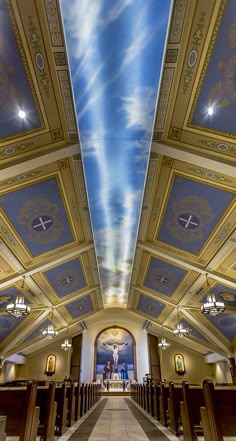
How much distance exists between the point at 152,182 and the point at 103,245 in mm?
4225

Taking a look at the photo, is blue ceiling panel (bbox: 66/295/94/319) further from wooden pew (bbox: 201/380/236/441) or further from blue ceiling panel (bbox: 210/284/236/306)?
wooden pew (bbox: 201/380/236/441)

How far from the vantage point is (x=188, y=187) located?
6.20 meters

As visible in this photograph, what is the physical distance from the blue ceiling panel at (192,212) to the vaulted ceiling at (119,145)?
3 cm

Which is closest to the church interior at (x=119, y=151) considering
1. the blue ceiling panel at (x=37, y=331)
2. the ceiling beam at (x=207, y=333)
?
the ceiling beam at (x=207, y=333)

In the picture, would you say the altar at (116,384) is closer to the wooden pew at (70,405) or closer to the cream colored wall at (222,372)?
the cream colored wall at (222,372)

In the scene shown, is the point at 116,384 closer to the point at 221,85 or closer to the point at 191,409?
the point at 191,409

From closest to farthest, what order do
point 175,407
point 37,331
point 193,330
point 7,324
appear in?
point 175,407 < point 7,324 < point 193,330 < point 37,331

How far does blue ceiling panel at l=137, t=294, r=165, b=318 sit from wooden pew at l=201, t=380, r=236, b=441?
9.66 metres

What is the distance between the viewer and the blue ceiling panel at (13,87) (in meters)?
3.51

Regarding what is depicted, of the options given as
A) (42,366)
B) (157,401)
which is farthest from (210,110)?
(42,366)

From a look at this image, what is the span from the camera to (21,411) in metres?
3.74

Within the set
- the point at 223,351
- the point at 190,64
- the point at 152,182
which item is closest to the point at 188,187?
the point at 152,182

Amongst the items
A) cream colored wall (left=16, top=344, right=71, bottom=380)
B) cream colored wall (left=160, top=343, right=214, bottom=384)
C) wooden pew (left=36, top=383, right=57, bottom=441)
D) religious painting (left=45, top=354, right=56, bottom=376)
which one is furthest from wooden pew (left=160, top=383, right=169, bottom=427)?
religious painting (left=45, top=354, right=56, bottom=376)

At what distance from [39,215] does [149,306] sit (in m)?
9.92
